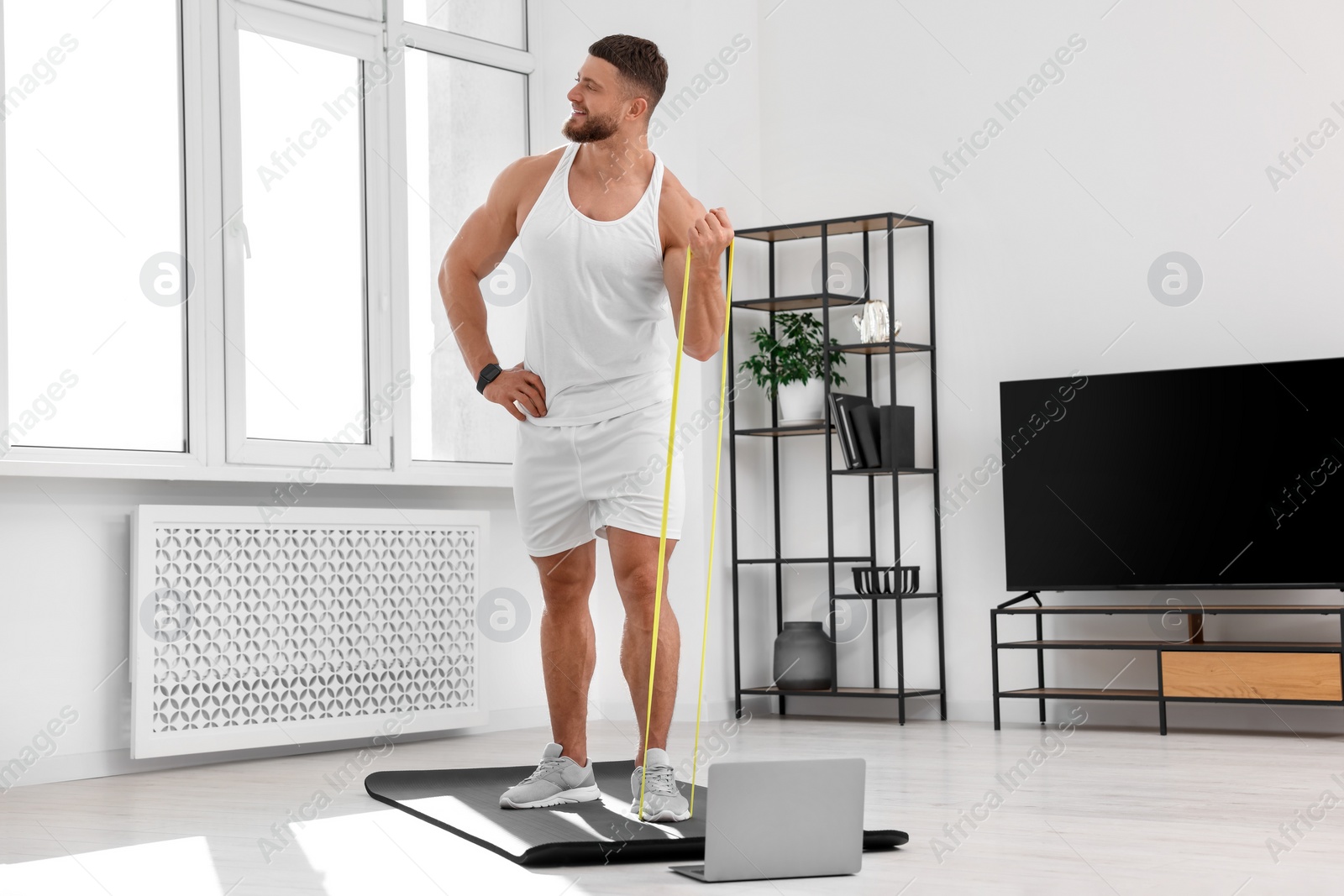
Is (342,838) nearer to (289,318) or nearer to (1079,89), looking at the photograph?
(289,318)

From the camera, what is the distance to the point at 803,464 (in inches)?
193

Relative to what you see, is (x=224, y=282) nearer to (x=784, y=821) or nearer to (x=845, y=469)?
(x=845, y=469)

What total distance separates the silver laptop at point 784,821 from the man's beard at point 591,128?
114 centimetres

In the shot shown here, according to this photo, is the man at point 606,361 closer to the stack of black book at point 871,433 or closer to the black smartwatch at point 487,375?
the black smartwatch at point 487,375

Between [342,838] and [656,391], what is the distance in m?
0.98

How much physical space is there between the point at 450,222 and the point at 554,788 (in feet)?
7.84

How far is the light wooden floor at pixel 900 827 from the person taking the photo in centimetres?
215

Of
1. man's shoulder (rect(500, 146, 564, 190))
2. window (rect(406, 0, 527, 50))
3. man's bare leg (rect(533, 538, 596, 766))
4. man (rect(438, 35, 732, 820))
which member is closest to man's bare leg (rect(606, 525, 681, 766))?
man (rect(438, 35, 732, 820))

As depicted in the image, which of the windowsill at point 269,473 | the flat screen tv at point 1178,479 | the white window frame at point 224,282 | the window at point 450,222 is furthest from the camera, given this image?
the window at point 450,222

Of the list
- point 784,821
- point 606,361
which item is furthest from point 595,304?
point 784,821

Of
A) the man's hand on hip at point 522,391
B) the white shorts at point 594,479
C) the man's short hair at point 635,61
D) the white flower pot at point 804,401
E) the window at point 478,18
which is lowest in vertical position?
the white shorts at point 594,479

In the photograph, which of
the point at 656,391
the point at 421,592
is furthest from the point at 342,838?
the point at 421,592

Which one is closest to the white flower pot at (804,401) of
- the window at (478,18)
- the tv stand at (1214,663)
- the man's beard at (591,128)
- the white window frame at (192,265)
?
the tv stand at (1214,663)

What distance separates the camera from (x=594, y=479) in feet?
8.64
